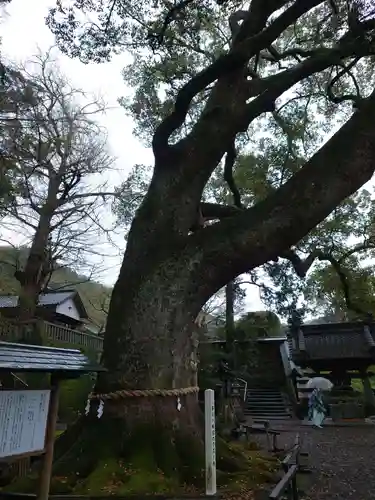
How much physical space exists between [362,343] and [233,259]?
12.3 metres

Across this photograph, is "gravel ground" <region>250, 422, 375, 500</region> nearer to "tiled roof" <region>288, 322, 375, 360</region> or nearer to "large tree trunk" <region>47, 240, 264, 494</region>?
"large tree trunk" <region>47, 240, 264, 494</region>

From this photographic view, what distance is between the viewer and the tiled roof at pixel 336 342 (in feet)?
51.4

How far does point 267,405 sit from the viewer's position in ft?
56.1

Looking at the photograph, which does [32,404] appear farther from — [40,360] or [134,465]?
[134,465]

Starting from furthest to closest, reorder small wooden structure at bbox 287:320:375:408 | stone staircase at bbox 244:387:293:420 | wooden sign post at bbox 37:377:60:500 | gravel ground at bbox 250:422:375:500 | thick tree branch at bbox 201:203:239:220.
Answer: stone staircase at bbox 244:387:293:420 < small wooden structure at bbox 287:320:375:408 < thick tree branch at bbox 201:203:239:220 < gravel ground at bbox 250:422:375:500 < wooden sign post at bbox 37:377:60:500

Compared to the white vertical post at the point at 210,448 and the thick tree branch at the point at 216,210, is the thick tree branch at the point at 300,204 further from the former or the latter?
the white vertical post at the point at 210,448

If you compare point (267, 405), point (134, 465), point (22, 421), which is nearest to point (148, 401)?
point (134, 465)

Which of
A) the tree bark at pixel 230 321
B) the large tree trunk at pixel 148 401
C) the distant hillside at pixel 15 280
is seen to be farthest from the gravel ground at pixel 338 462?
the distant hillside at pixel 15 280

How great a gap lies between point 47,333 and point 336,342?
33.8ft

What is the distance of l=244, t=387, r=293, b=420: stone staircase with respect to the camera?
16245mm

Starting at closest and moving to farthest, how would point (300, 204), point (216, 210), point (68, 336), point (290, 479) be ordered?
point (290, 479), point (300, 204), point (216, 210), point (68, 336)

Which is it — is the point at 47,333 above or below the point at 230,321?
below

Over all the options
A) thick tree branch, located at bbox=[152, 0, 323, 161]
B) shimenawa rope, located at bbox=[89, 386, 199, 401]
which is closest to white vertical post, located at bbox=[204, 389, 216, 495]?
shimenawa rope, located at bbox=[89, 386, 199, 401]

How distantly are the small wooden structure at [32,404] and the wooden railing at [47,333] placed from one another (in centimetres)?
793
